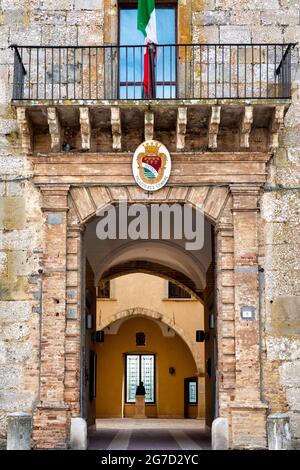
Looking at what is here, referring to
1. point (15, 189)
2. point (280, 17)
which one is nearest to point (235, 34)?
point (280, 17)

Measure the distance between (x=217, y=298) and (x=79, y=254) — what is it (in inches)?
81.2

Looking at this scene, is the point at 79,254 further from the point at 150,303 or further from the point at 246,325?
the point at 150,303

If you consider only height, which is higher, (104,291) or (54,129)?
(54,129)

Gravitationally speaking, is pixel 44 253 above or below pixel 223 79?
below

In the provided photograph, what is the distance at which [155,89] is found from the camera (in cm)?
1227

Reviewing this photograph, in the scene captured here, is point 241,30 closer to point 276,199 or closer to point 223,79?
point 223,79

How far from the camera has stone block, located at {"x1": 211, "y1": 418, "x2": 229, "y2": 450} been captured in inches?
447

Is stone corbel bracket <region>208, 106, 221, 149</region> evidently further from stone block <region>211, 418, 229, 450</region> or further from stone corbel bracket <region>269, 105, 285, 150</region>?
stone block <region>211, 418, 229, 450</region>

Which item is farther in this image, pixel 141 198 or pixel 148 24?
pixel 141 198

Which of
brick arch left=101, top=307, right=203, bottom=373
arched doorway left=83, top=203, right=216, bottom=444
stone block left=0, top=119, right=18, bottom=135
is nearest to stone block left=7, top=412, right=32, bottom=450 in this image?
arched doorway left=83, top=203, right=216, bottom=444

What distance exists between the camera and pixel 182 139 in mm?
11852

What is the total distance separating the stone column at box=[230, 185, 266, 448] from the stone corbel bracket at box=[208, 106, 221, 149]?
0.69m

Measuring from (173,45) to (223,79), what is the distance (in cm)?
91
